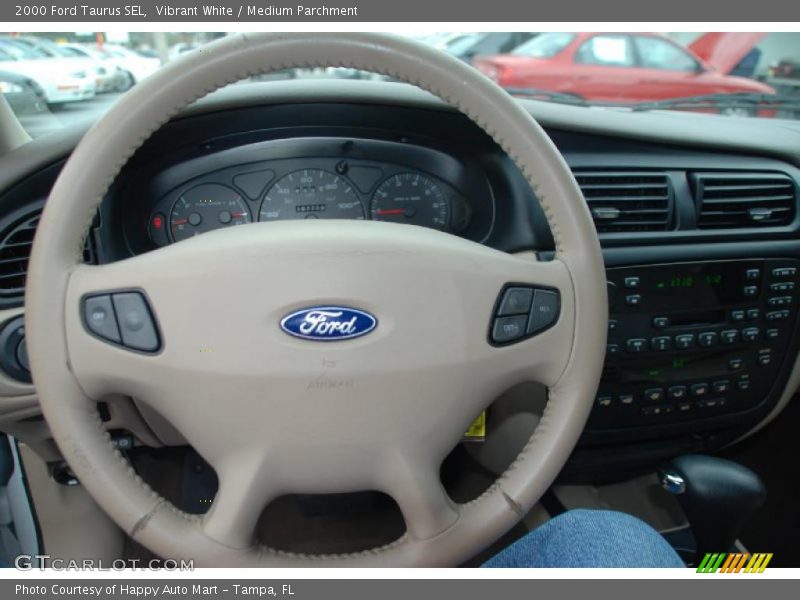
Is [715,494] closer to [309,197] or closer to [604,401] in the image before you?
[604,401]

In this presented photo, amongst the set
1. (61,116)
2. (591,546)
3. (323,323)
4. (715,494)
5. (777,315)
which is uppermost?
(61,116)

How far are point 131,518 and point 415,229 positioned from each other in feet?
1.76

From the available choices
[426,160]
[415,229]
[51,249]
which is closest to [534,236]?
[426,160]

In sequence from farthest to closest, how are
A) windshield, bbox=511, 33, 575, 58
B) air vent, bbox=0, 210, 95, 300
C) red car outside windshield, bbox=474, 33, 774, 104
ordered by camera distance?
1. windshield, bbox=511, 33, 575, 58
2. red car outside windshield, bbox=474, 33, 774, 104
3. air vent, bbox=0, 210, 95, 300

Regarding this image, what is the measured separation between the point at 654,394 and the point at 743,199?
47 centimetres

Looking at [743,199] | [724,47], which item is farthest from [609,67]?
[743,199]

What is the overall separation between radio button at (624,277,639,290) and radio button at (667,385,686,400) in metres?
0.29

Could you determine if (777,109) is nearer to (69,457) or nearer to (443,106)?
(443,106)

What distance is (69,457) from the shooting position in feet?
2.80

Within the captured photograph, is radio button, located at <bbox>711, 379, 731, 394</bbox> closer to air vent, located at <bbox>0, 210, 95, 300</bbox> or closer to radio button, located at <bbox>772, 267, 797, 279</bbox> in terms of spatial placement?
radio button, located at <bbox>772, 267, 797, 279</bbox>

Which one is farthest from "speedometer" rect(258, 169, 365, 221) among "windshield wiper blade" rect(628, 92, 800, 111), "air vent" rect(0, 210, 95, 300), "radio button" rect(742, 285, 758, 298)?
"windshield wiper blade" rect(628, 92, 800, 111)

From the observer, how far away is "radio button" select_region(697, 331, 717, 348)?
1467 millimetres

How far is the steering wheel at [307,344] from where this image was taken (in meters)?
0.84

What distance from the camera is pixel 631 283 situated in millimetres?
1367
